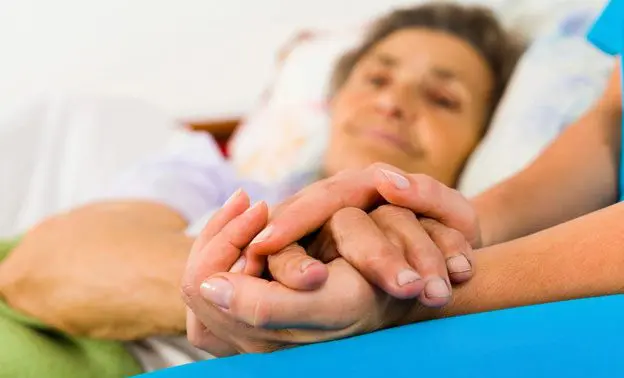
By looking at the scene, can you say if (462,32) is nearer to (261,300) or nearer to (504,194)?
(504,194)

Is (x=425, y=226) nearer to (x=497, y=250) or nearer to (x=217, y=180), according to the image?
(x=497, y=250)

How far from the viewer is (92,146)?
5.49ft

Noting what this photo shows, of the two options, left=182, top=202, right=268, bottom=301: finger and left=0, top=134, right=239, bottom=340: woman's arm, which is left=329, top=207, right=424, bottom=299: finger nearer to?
left=182, top=202, right=268, bottom=301: finger

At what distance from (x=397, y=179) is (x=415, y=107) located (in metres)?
0.66

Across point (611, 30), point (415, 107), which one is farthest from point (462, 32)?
point (611, 30)

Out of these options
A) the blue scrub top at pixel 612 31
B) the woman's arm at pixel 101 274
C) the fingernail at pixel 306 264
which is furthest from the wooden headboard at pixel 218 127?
the fingernail at pixel 306 264

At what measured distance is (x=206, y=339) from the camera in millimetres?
570

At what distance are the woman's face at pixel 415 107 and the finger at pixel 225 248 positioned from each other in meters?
0.62

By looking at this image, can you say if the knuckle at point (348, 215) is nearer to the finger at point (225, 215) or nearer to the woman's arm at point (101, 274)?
the finger at point (225, 215)

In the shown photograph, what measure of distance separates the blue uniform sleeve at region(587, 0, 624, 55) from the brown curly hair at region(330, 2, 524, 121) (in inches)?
20.4

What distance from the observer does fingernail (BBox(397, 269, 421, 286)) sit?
48 cm

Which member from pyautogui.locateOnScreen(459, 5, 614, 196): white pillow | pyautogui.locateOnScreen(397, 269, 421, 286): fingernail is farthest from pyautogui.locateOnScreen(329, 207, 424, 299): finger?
pyautogui.locateOnScreen(459, 5, 614, 196): white pillow

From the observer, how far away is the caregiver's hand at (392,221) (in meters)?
0.50

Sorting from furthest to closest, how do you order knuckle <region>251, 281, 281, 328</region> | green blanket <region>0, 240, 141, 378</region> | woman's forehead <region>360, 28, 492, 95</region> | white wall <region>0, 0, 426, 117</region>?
white wall <region>0, 0, 426, 117</region> < woman's forehead <region>360, 28, 492, 95</region> < green blanket <region>0, 240, 141, 378</region> < knuckle <region>251, 281, 281, 328</region>
